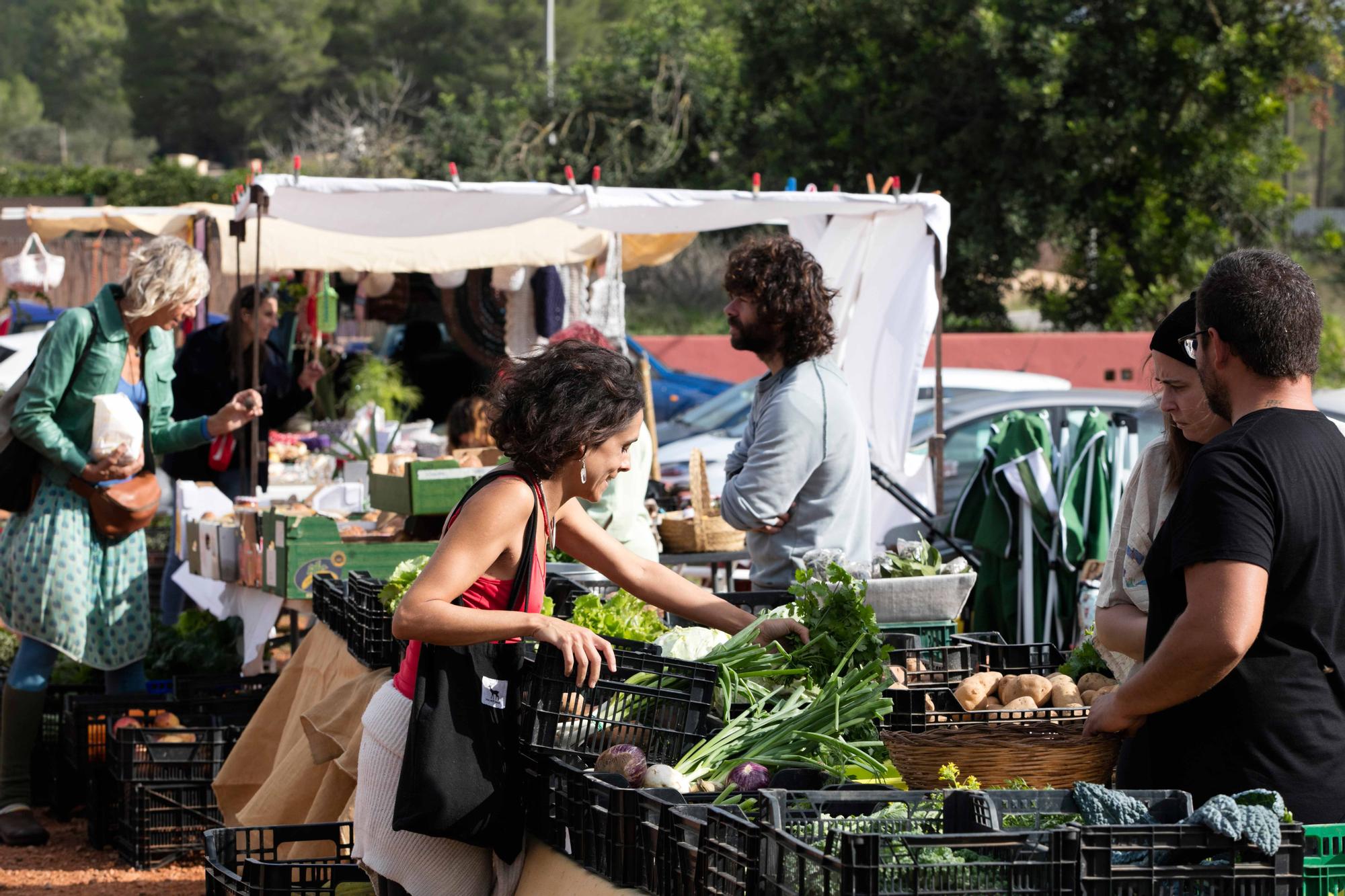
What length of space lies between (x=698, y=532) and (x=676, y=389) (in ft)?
27.0

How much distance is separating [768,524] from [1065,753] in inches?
73.7

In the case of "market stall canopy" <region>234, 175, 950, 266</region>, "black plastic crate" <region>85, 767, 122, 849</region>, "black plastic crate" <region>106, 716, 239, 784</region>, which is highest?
"market stall canopy" <region>234, 175, 950, 266</region>

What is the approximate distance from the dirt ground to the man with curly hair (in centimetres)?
227

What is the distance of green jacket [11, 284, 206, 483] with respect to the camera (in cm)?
521

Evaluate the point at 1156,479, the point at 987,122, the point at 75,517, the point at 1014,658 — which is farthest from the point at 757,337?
the point at 987,122

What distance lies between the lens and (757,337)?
4621mm

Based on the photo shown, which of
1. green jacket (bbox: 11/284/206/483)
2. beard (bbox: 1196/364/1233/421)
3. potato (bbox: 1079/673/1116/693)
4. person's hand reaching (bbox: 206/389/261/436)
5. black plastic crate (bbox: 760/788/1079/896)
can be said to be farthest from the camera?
person's hand reaching (bbox: 206/389/261/436)

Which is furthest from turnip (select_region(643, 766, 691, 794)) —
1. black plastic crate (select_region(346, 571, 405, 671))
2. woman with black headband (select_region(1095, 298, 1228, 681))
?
black plastic crate (select_region(346, 571, 405, 671))

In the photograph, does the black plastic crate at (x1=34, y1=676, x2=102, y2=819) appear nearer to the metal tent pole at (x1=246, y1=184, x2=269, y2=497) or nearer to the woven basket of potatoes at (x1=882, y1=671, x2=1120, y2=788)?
the metal tent pole at (x1=246, y1=184, x2=269, y2=497)

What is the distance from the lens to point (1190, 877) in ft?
7.22

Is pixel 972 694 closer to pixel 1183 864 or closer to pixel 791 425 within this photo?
pixel 1183 864

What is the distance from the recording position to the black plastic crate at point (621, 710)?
9.78ft

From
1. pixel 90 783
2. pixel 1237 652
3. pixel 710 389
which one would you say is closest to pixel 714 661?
pixel 1237 652

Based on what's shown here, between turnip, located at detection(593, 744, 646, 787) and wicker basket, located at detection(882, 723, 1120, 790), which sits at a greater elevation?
wicker basket, located at detection(882, 723, 1120, 790)
